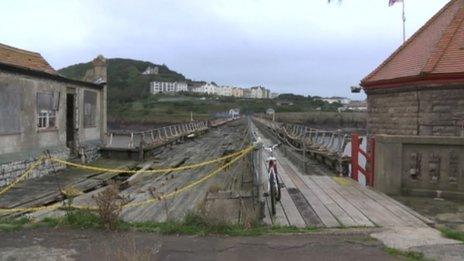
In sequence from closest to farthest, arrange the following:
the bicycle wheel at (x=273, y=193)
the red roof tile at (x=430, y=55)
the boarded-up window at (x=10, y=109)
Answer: the bicycle wheel at (x=273, y=193)
the red roof tile at (x=430, y=55)
the boarded-up window at (x=10, y=109)

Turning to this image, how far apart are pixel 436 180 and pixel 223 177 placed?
6729 millimetres

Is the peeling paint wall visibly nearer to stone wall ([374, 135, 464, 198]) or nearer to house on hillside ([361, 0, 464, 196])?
house on hillside ([361, 0, 464, 196])

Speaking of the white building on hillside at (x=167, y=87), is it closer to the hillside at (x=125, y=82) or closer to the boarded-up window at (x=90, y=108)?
the hillside at (x=125, y=82)

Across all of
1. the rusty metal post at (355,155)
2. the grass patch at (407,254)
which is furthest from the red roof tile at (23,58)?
the grass patch at (407,254)

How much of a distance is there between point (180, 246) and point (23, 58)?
19.8m

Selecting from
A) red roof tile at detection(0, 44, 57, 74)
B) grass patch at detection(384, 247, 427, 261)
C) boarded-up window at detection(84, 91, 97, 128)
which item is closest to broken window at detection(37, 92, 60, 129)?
red roof tile at detection(0, 44, 57, 74)

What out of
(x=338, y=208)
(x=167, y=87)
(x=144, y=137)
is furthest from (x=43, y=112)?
(x=167, y=87)

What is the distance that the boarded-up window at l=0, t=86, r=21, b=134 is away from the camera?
1853cm

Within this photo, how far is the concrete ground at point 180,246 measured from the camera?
709 cm

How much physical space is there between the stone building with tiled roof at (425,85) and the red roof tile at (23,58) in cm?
1341

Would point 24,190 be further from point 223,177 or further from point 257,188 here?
point 257,188

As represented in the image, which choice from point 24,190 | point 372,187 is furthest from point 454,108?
point 24,190

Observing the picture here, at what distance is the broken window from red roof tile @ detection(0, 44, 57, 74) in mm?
1206

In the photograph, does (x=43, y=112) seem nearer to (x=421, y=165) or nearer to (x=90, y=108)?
(x=90, y=108)
